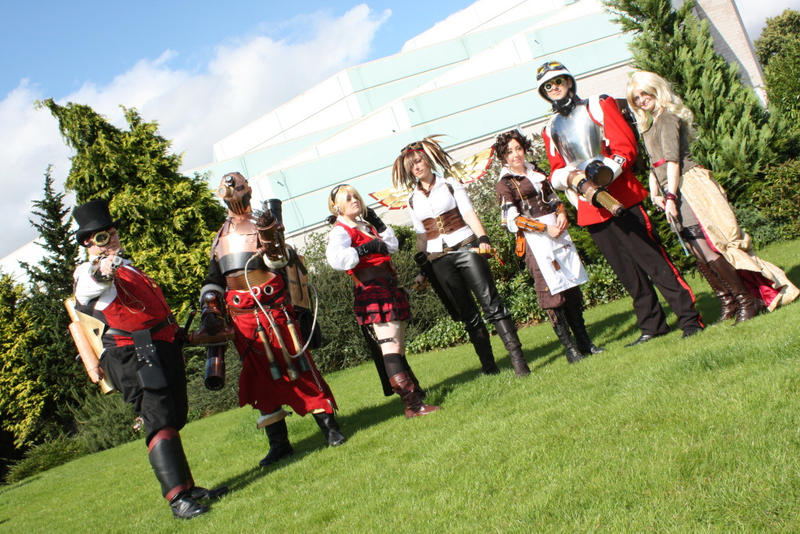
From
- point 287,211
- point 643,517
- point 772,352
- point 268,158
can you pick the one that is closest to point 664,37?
point 772,352

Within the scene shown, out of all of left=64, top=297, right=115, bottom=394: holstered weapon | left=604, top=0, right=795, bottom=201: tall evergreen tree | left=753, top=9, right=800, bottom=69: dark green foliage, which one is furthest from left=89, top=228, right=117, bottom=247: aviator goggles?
left=753, top=9, right=800, bottom=69: dark green foliage

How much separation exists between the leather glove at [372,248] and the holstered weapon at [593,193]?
159 centimetres

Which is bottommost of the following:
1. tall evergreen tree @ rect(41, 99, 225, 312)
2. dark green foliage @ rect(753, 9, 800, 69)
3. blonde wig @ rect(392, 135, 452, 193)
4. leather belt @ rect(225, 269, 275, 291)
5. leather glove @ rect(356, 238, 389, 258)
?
leather glove @ rect(356, 238, 389, 258)

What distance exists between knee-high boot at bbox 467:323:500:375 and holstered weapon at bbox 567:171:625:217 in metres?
1.63

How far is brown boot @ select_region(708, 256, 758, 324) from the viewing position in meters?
4.92

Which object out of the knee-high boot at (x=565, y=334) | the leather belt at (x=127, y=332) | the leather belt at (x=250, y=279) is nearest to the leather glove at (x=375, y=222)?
the leather belt at (x=250, y=279)

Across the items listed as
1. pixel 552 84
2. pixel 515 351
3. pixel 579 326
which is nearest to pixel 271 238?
pixel 515 351

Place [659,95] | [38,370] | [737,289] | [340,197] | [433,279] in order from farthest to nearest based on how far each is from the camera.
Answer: [38,370], [433,279], [340,197], [659,95], [737,289]

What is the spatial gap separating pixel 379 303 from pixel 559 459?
8.18 ft

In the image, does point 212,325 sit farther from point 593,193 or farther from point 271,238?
point 593,193

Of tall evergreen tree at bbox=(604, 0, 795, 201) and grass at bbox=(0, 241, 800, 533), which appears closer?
grass at bbox=(0, 241, 800, 533)

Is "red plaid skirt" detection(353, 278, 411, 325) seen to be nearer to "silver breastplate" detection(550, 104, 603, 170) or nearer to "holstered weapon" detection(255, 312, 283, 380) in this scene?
"holstered weapon" detection(255, 312, 283, 380)

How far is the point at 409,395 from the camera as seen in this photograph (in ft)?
17.3

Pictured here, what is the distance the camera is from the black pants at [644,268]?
198 inches
